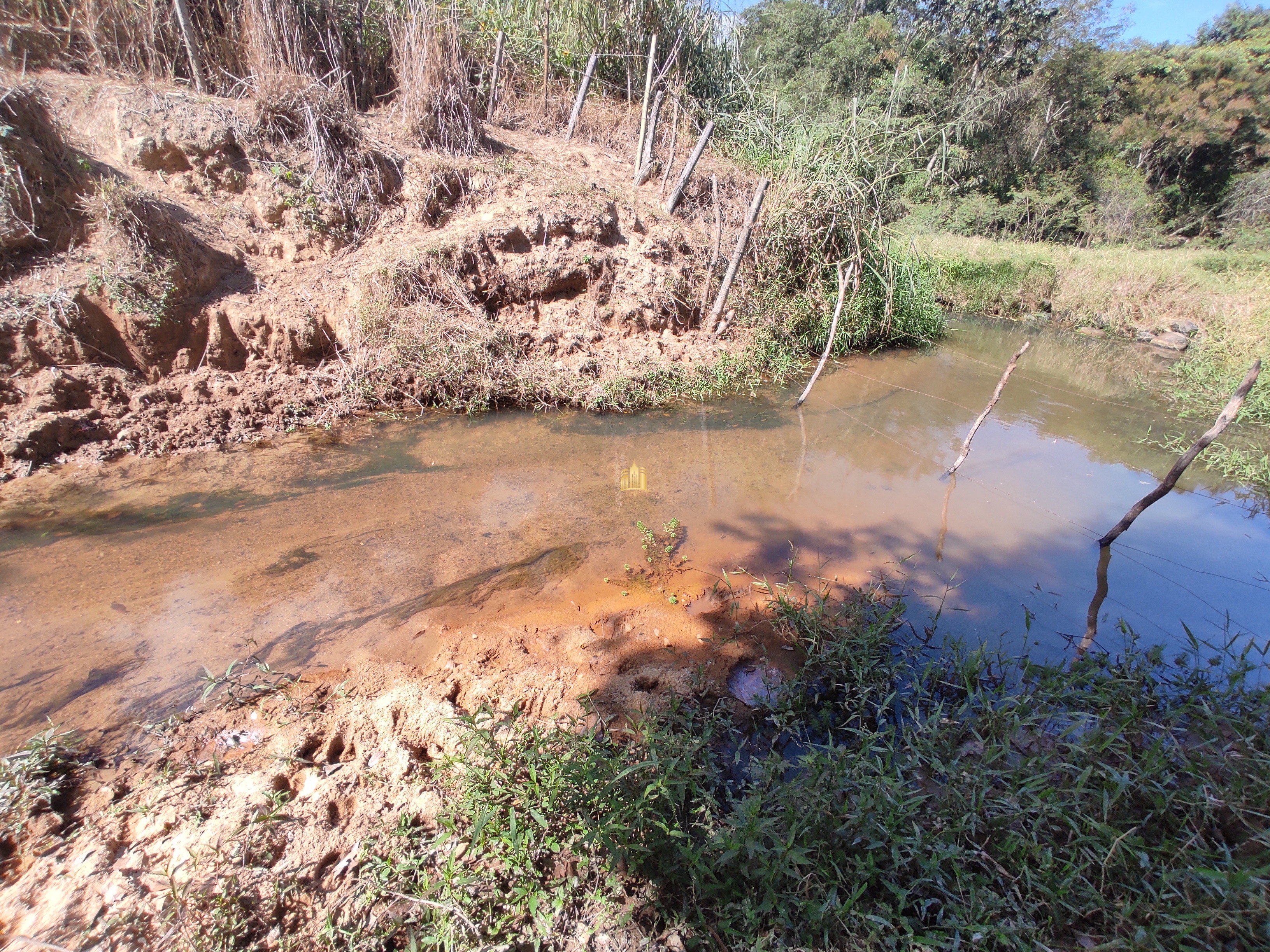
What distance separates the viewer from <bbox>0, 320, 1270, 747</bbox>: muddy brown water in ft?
8.46

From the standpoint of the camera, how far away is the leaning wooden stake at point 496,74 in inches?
262

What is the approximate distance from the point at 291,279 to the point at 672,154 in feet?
15.6

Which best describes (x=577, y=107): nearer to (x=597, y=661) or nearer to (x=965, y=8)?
(x=597, y=661)

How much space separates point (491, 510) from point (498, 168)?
4611 millimetres

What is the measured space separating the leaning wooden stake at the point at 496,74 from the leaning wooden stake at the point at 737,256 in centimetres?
248

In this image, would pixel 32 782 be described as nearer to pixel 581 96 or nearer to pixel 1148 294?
pixel 581 96

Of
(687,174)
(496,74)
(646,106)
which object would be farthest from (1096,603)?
(496,74)

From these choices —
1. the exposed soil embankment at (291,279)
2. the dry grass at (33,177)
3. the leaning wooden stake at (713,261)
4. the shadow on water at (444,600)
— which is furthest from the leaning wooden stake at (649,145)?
the shadow on water at (444,600)

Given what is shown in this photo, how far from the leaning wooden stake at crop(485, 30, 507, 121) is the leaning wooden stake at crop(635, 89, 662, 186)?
1876 millimetres

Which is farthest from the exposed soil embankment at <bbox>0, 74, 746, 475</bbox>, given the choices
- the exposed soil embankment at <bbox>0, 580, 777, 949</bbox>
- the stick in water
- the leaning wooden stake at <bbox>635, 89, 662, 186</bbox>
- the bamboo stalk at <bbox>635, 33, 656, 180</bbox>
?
the stick in water

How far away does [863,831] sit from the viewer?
173 cm

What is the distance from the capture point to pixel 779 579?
3.16 metres

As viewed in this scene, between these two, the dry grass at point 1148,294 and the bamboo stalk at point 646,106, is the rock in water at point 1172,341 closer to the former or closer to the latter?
the dry grass at point 1148,294

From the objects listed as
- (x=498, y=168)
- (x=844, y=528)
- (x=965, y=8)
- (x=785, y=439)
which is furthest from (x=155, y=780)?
(x=965, y=8)
